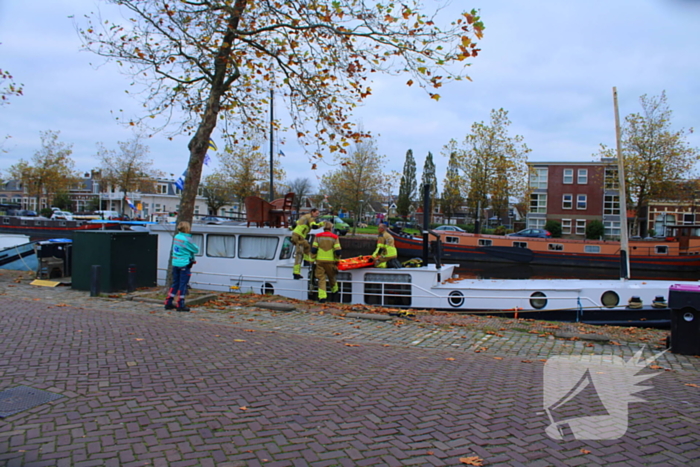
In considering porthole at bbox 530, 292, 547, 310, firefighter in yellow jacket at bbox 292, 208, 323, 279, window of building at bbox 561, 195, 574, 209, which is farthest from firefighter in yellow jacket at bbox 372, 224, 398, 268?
window of building at bbox 561, 195, 574, 209

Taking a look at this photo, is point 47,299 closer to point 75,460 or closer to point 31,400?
point 31,400

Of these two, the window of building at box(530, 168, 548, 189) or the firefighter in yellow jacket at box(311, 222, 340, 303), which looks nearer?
the firefighter in yellow jacket at box(311, 222, 340, 303)

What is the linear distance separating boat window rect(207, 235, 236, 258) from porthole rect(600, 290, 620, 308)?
9174 mm

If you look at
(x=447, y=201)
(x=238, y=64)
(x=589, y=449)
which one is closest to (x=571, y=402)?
(x=589, y=449)

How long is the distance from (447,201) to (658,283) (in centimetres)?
5367

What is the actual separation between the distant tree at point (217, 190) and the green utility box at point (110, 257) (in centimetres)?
3451

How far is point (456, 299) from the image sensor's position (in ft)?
40.1

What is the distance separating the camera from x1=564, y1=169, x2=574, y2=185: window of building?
5581 cm

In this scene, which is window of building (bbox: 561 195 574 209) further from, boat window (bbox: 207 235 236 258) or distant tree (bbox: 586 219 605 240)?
boat window (bbox: 207 235 236 258)

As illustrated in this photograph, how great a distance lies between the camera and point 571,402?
500 centimetres

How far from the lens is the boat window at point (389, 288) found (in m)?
12.3

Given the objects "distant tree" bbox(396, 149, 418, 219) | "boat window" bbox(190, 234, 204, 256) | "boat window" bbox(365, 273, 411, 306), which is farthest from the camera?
"distant tree" bbox(396, 149, 418, 219)

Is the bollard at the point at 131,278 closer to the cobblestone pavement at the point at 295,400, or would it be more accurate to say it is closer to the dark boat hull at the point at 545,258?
the cobblestone pavement at the point at 295,400

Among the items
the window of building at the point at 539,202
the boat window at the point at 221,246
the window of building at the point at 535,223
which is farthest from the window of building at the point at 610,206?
the boat window at the point at 221,246
